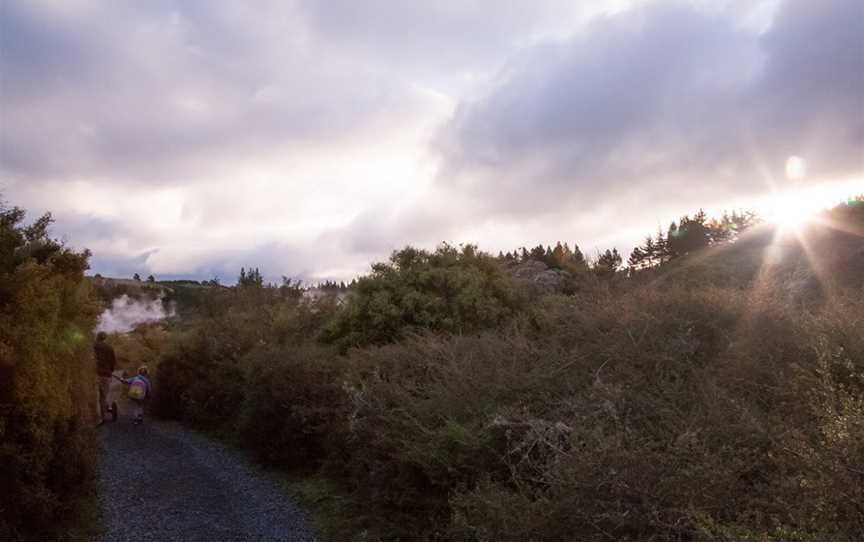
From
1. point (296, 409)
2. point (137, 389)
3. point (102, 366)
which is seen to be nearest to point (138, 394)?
point (137, 389)

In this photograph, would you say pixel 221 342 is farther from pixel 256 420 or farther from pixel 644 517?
pixel 644 517

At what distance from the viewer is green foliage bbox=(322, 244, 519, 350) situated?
1334cm

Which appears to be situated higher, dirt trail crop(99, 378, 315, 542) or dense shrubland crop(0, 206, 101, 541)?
dense shrubland crop(0, 206, 101, 541)

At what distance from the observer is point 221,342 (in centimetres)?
1543

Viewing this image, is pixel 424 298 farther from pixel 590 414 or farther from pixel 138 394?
pixel 590 414

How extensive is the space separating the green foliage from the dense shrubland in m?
5.85

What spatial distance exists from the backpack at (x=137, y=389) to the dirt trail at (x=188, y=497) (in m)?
2.29

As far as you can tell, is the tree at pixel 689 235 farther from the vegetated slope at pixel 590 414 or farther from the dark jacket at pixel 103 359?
the dark jacket at pixel 103 359

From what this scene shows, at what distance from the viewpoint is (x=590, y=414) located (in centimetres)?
551

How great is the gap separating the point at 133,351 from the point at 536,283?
1314 centimetres

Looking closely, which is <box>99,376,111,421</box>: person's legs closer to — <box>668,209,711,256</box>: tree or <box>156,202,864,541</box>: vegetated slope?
<box>156,202,864,541</box>: vegetated slope

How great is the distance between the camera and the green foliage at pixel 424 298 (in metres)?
13.3

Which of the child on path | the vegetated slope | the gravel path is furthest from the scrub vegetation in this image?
the child on path

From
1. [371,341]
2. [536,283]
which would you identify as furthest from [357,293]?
[536,283]
